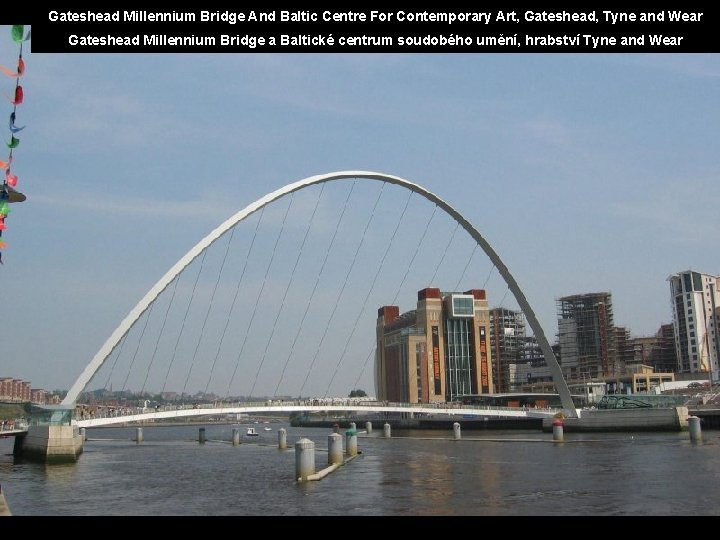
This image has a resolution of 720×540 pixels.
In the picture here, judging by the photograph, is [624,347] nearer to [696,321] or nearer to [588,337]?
[588,337]

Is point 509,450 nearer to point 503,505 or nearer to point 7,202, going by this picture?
point 503,505

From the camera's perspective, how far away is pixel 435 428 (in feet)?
359

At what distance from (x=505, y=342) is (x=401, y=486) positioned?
141612mm

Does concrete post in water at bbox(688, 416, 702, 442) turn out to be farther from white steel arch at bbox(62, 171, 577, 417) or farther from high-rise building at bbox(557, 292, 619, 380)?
high-rise building at bbox(557, 292, 619, 380)

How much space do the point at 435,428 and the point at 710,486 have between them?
87756 millimetres

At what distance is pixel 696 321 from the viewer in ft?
475

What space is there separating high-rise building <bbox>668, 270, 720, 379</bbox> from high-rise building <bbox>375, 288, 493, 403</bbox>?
41.0 meters

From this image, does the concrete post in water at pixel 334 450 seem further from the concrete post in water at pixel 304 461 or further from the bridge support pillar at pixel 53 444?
the bridge support pillar at pixel 53 444

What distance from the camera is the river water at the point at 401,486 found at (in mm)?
19828

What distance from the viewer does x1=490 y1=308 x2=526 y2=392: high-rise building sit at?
6378 inches

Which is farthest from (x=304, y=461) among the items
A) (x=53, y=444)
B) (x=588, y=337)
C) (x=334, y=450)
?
(x=588, y=337)

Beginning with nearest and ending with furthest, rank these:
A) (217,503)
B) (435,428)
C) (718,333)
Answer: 1. (217,503)
2. (435,428)
3. (718,333)

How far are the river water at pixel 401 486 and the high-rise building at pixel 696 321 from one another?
113488 millimetres
